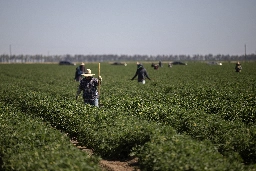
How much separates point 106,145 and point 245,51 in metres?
117

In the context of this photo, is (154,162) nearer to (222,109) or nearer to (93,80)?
(222,109)

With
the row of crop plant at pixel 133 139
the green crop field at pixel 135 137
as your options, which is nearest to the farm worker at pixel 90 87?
the green crop field at pixel 135 137

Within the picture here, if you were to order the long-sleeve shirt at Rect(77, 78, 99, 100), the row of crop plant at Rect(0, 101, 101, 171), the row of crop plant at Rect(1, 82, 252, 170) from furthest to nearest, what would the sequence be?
1. the long-sleeve shirt at Rect(77, 78, 99, 100)
2. the row of crop plant at Rect(1, 82, 252, 170)
3. the row of crop plant at Rect(0, 101, 101, 171)

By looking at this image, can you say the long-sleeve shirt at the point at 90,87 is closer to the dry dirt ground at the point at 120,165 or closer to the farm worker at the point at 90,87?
the farm worker at the point at 90,87

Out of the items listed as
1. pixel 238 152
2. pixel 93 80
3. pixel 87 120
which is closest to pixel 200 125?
pixel 238 152

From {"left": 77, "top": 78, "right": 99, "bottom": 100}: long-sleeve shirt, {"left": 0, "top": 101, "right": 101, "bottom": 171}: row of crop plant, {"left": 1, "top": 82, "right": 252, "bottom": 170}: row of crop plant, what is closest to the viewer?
{"left": 0, "top": 101, "right": 101, "bottom": 171}: row of crop plant

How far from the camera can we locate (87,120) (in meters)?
11.1

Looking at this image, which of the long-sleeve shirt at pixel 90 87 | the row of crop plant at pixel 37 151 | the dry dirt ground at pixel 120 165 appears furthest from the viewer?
the long-sleeve shirt at pixel 90 87

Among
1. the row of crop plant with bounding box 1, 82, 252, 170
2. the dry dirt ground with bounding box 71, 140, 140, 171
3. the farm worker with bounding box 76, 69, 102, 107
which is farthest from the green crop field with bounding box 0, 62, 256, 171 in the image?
the farm worker with bounding box 76, 69, 102, 107

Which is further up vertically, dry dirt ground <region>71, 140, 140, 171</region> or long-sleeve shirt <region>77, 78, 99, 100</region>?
long-sleeve shirt <region>77, 78, 99, 100</region>

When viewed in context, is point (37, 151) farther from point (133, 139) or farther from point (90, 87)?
point (90, 87)

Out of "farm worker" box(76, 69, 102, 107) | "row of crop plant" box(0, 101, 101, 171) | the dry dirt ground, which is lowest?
the dry dirt ground

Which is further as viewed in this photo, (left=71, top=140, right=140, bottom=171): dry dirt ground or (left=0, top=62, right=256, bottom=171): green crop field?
(left=71, top=140, right=140, bottom=171): dry dirt ground

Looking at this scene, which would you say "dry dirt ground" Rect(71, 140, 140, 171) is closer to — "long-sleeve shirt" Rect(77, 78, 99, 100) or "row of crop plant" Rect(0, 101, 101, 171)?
"row of crop plant" Rect(0, 101, 101, 171)
